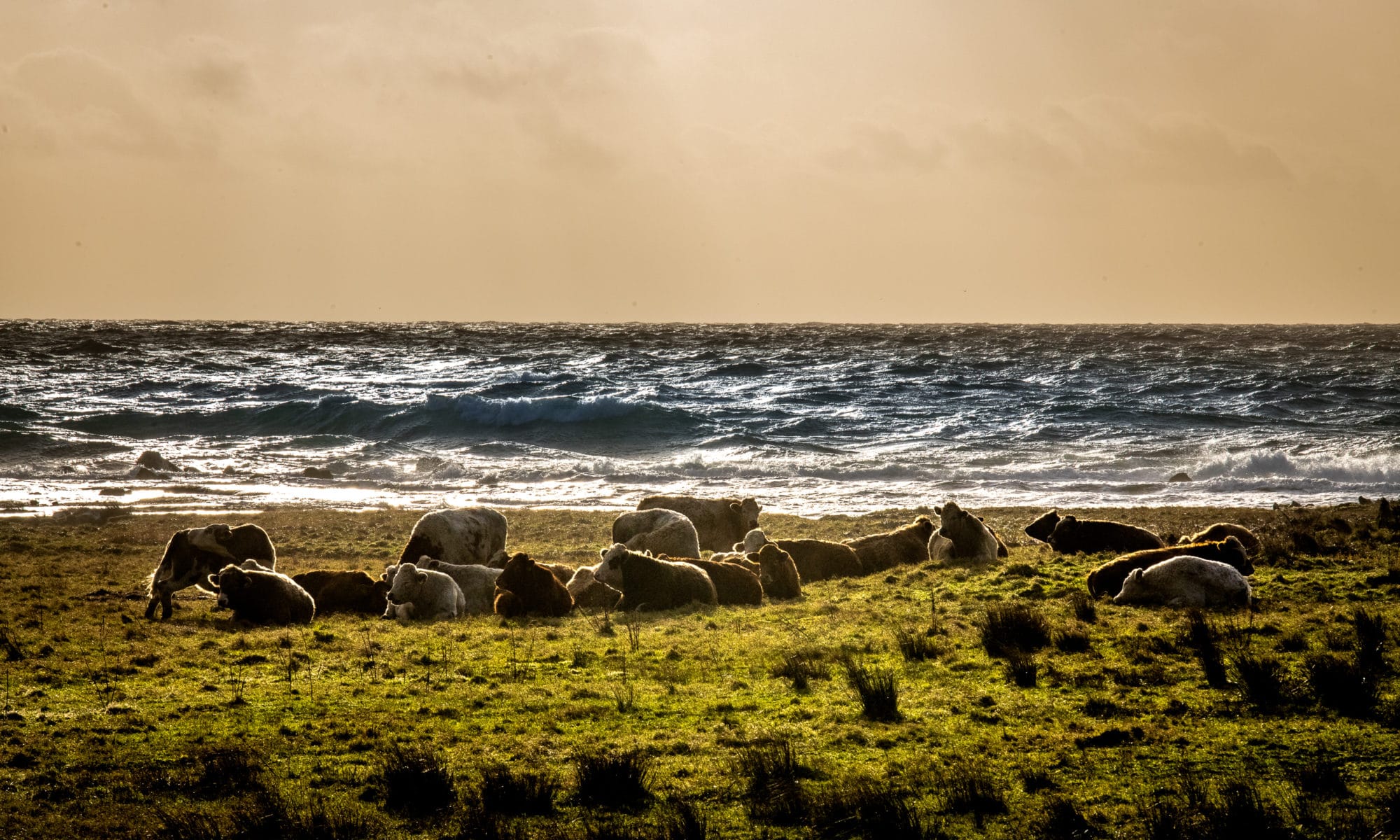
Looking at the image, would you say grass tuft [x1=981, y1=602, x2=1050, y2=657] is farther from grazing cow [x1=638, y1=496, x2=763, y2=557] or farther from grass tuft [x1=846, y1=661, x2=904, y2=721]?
grazing cow [x1=638, y1=496, x2=763, y2=557]

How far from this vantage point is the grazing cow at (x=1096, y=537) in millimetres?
19594

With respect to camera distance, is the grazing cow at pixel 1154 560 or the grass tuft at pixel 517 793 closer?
the grass tuft at pixel 517 793

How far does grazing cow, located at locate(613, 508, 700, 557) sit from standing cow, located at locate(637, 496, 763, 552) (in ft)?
9.68

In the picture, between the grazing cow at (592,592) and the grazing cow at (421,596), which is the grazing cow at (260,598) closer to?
the grazing cow at (421,596)

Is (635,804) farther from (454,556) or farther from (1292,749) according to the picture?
(454,556)

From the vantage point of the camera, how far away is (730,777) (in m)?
7.64

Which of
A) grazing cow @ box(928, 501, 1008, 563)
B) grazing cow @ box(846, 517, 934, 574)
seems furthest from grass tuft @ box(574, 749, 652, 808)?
grazing cow @ box(928, 501, 1008, 563)

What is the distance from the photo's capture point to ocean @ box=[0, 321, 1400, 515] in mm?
39688

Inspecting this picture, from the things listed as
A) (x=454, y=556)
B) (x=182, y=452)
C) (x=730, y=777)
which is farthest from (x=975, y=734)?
(x=182, y=452)

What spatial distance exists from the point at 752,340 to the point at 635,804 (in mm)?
123497

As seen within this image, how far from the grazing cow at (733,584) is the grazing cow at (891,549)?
3829 millimetres

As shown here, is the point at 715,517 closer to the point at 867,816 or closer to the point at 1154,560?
the point at 1154,560

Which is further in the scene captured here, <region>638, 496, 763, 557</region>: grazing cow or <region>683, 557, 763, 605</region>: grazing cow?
<region>638, 496, 763, 557</region>: grazing cow

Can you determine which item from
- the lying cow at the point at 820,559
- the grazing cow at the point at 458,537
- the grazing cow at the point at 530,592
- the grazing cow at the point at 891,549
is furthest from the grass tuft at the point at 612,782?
the grazing cow at the point at 891,549
